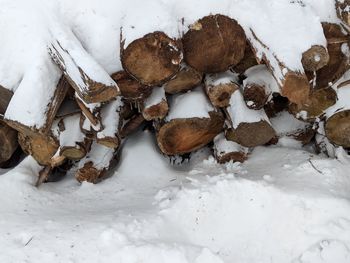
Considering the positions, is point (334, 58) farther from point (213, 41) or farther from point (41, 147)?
point (41, 147)

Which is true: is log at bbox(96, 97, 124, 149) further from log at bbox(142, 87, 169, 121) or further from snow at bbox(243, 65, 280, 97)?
snow at bbox(243, 65, 280, 97)

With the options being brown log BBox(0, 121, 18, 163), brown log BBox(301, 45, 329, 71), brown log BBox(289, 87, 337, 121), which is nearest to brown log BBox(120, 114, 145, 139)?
brown log BBox(0, 121, 18, 163)

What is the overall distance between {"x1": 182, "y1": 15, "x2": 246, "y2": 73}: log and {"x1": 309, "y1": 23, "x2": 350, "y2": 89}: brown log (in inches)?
17.8

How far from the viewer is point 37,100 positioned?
7.37 ft

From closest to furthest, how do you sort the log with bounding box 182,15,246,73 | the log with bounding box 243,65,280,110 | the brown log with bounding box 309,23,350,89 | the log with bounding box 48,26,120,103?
the log with bounding box 48,26,120,103 < the log with bounding box 182,15,246,73 < the brown log with bounding box 309,23,350,89 < the log with bounding box 243,65,280,110

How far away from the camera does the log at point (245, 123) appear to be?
2.54 metres

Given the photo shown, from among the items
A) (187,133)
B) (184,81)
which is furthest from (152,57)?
(187,133)

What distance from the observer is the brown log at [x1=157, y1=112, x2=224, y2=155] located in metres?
2.54

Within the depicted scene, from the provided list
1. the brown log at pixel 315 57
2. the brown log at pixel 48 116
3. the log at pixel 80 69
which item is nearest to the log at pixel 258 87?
the brown log at pixel 315 57

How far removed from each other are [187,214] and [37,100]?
1028 mm

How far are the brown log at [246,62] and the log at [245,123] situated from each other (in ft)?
0.50

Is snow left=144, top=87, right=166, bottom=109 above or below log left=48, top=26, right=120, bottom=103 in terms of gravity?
below

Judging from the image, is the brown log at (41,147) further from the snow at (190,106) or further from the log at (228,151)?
the log at (228,151)

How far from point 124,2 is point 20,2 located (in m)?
0.63
